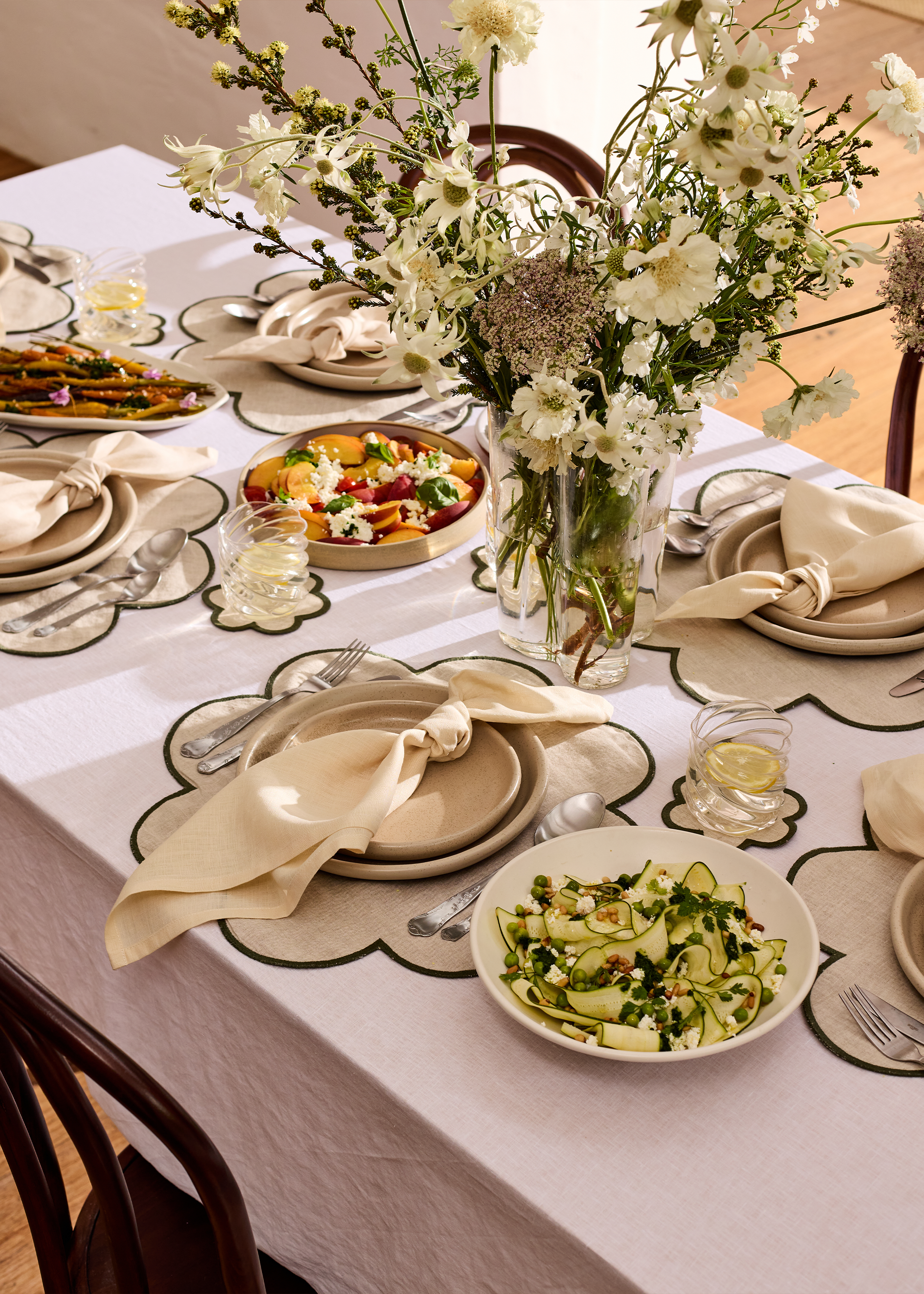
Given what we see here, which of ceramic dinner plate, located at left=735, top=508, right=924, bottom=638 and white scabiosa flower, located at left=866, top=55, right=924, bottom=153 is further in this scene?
ceramic dinner plate, located at left=735, top=508, right=924, bottom=638

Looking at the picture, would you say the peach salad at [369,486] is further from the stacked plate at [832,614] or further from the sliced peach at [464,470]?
the stacked plate at [832,614]

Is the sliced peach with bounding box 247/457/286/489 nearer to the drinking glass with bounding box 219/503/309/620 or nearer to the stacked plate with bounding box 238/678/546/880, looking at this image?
the drinking glass with bounding box 219/503/309/620

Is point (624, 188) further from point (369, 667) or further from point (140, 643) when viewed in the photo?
point (140, 643)

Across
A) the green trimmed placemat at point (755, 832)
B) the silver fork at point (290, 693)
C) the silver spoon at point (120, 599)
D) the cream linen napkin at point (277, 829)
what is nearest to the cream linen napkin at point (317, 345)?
the silver spoon at point (120, 599)

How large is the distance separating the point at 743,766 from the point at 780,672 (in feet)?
0.79

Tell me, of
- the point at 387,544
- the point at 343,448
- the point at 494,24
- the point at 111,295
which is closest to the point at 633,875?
the point at 387,544

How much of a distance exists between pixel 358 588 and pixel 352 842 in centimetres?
52

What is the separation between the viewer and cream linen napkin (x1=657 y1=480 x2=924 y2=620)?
1347 millimetres

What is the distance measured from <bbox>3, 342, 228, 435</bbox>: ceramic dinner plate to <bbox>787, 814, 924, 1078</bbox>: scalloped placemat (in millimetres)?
1129

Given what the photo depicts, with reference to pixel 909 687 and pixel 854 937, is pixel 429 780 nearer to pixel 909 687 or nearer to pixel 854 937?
pixel 854 937

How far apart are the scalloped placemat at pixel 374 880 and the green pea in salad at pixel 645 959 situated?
82 millimetres

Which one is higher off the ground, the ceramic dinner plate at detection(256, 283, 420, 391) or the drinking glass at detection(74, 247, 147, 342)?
the drinking glass at detection(74, 247, 147, 342)

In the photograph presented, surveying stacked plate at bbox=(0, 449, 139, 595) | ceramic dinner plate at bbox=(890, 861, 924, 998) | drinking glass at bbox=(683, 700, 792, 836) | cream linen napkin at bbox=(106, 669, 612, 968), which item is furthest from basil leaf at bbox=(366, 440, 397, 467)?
ceramic dinner plate at bbox=(890, 861, 924, 998)

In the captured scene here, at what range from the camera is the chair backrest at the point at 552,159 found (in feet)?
7.31
